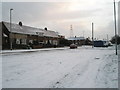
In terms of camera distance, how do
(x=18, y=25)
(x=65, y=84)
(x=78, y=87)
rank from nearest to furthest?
(x=78, y=87) → (x=65, y=84) → (x=18, y=25)

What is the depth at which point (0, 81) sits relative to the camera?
10633 mm

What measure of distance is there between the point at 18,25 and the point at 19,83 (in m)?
68.4

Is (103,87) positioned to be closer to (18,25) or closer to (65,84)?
(65,84)

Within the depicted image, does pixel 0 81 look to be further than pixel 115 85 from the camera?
Yes

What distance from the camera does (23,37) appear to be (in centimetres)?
7444

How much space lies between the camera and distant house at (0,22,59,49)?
64.1 meters

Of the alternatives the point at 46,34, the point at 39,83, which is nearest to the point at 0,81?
the point at 39,83

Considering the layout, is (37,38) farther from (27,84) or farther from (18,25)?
(27,84)

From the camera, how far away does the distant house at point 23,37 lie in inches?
2523

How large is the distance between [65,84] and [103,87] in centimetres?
157

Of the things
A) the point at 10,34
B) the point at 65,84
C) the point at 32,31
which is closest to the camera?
the point at 65,84

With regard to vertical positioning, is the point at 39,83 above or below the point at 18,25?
below

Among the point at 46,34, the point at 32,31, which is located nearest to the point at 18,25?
the point at 32,31

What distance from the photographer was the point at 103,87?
9133 millimetres
